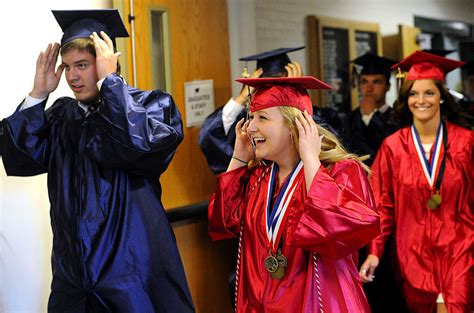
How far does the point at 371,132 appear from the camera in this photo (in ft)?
16.0

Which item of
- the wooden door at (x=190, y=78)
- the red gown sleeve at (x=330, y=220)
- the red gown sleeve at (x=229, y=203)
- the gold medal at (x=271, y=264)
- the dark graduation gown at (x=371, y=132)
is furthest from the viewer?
the dark graduation gown at (x=371, y=132)

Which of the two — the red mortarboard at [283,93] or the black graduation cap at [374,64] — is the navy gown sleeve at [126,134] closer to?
the red mortarboard at [283,93]

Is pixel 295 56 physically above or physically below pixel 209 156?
above

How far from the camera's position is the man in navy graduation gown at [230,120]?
404 cm

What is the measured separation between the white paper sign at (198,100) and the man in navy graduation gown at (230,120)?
0.19 metres

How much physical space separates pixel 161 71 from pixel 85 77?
1.31 metres

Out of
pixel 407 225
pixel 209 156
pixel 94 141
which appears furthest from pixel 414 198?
pixel 94 141

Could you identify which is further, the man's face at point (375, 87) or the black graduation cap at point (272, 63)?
the man's face at point (375, 87)

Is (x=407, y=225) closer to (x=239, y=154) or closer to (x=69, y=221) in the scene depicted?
(x=239, y=154)

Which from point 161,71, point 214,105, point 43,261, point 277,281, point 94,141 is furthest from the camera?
point 214,105

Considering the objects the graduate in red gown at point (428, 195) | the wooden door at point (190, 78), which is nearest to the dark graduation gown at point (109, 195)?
the wooden door at point (190, 78)

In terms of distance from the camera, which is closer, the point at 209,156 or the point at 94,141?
the point at 94,141

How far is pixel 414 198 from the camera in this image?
3.84 m

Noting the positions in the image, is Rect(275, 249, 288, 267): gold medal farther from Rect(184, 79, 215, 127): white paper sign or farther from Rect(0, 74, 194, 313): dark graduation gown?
Rect(184, 79, 215, 127): white paper sign
